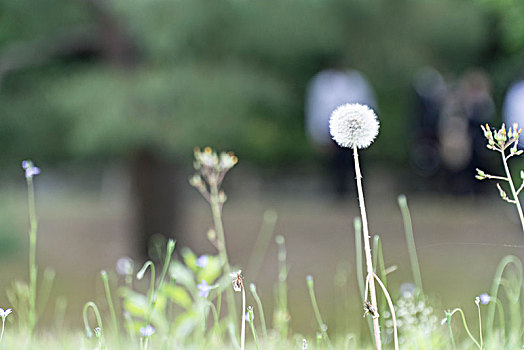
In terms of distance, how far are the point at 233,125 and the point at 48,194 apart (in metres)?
14.7

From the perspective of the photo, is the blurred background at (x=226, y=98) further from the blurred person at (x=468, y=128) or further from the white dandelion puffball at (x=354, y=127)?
the white dandelion puffball at (x=354, y=127)

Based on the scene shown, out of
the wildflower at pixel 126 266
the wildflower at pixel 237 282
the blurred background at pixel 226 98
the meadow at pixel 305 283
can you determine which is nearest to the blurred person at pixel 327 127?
the blurred background at pixel 226 98

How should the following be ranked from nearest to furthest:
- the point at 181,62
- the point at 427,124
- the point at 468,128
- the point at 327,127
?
the point at 181,62, the point at 327,127, the point at 468,128, the point at 427,124

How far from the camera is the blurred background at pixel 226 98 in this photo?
17.6 feet

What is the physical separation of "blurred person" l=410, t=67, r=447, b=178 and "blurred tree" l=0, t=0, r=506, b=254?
5976mm

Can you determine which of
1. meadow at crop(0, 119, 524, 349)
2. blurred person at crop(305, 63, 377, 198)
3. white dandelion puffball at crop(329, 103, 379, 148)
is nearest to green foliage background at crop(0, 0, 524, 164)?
meadow at crop(0, 119, 524, 349)

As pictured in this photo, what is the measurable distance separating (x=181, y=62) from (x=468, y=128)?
368 inches

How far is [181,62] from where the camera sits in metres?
5.62

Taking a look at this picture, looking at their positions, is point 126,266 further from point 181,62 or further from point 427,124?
point 427,124

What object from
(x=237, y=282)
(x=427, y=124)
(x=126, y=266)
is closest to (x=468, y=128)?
(x=427, y=124)

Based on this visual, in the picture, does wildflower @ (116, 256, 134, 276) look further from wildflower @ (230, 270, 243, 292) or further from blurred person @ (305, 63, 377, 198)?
blurred person @ (305, 63, 377, 198)

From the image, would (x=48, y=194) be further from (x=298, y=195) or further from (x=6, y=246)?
(x=6, y=246)

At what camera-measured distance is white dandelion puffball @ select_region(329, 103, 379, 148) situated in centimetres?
117

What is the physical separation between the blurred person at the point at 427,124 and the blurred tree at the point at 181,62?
598 cm
